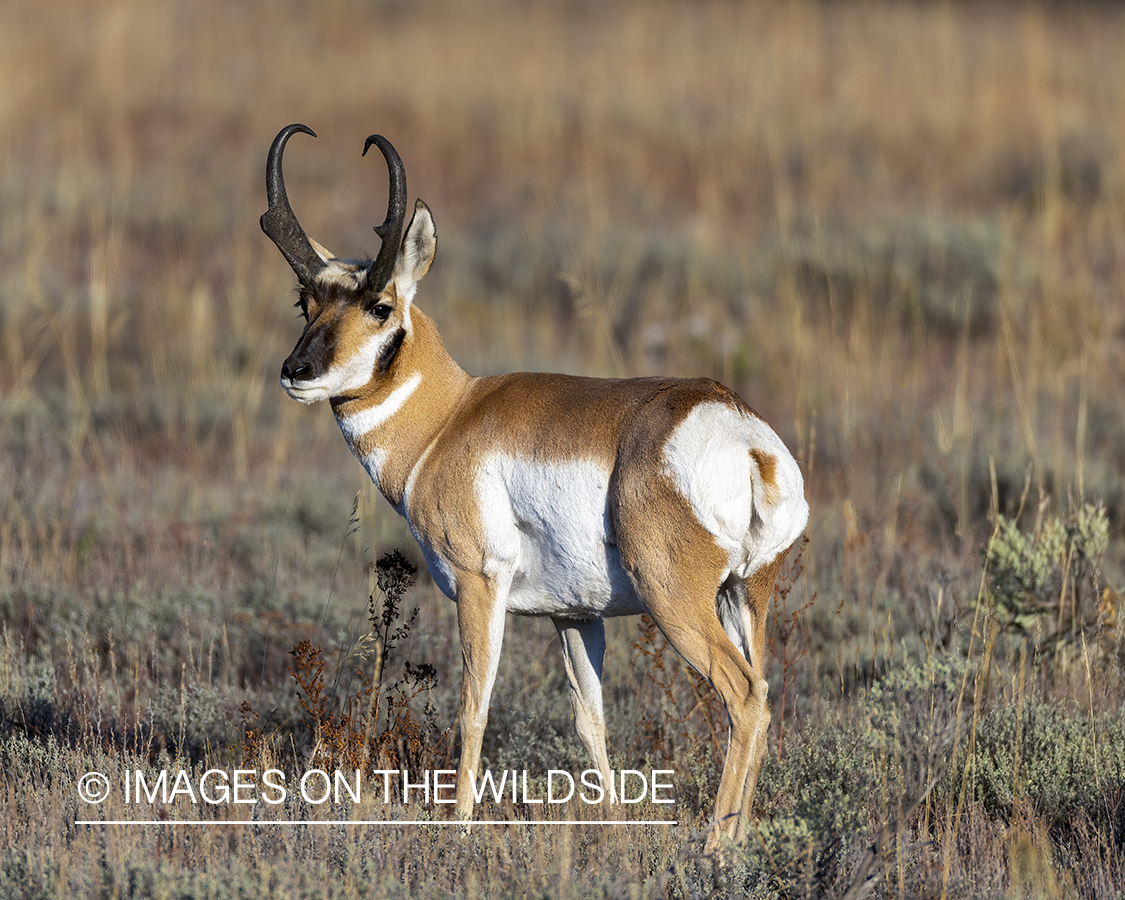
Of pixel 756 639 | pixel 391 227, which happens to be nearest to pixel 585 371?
pixel 391 227

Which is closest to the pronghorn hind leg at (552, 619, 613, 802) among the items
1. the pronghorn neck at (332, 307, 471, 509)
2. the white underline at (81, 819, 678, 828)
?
the white underline at (81, 819, 678, 828)

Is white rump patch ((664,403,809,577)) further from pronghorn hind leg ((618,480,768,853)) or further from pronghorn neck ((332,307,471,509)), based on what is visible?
pronghorn neck ((332,307,471,509))

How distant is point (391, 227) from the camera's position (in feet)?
14.3

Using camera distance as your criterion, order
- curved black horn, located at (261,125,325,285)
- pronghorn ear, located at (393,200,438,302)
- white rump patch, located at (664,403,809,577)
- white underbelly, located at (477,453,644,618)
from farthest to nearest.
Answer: curved black horn, located at (261,125,325,285) → pronghorn ear, located at (393,200,438,302) → white underbelly, located at (477,453,644,618) → white rump patch, located at (664,403,809,577)

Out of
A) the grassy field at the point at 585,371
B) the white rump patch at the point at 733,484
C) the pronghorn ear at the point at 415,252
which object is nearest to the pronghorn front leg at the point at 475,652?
the grassy field at the point at 585,371

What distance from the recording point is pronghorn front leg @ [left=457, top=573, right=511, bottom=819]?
Answer: 14.0 feet

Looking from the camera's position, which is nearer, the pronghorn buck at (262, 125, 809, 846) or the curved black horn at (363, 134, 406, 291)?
the pronghorn buck at (262, 125, 809, 846)

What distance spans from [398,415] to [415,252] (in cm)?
61

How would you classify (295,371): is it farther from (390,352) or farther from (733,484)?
(733,484)

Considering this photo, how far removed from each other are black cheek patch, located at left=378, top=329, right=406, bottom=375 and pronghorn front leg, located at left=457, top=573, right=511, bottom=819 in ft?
2.74

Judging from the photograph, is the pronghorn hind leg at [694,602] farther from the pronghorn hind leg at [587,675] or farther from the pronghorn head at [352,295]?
the pronghorn head at [352,295]

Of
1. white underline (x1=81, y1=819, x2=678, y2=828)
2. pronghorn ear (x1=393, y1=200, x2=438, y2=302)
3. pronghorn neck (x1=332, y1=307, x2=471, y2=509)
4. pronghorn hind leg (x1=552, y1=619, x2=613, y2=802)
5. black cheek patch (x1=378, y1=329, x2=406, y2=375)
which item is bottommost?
white underline (x1=81, y1=819, x2=678, y2=828)

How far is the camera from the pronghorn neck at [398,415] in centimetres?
454

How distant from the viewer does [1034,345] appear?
9766 mm
